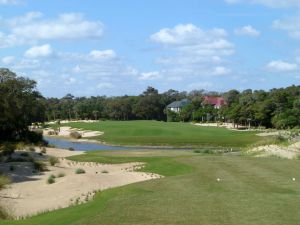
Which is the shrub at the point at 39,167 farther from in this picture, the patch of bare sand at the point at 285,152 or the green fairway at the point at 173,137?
the green fairway at the point at 173,137

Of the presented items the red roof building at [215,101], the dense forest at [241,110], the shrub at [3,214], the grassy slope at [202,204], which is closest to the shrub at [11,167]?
the grassy slope at [202,204]

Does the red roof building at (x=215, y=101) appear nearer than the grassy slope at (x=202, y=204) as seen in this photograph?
No

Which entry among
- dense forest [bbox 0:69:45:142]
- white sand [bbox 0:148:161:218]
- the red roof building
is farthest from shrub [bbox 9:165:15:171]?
the red roof building

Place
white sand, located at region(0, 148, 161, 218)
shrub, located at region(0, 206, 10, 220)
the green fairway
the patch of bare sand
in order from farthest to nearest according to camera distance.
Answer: the green fairway, the patch of bare sand, white sand, located at region(0, 148, 161, 218), shrub, located at region(0, 206, 10, 220)

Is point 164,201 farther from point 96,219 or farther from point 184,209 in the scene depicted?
point 96,219

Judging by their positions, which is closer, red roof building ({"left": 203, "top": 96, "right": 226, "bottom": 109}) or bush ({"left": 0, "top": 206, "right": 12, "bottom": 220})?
bush ({"left": 0, "top": 206, "right": 12, "bottom": 220})

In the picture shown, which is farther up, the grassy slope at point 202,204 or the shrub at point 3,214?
the grassy slope at point 202,204

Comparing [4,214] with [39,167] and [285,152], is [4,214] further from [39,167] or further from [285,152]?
[285,152]

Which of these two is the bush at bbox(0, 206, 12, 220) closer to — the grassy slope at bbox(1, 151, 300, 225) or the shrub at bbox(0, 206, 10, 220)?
the shrub at bbox(0, 206, 10, 220)

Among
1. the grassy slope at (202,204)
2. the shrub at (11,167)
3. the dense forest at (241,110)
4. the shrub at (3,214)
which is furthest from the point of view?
the dense forest at (241,110)

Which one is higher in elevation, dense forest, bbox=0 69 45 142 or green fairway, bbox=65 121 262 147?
dense forest, bbox=0 69 45 142

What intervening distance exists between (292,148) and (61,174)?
21.1m

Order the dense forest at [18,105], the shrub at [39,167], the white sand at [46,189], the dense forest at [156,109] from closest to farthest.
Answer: the white sand at [46,189], the shrub at [39,167], the dense forest at [18,105], the dense forest at [156,109]

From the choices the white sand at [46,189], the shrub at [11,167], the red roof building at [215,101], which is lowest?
the white sand at [46,189]
